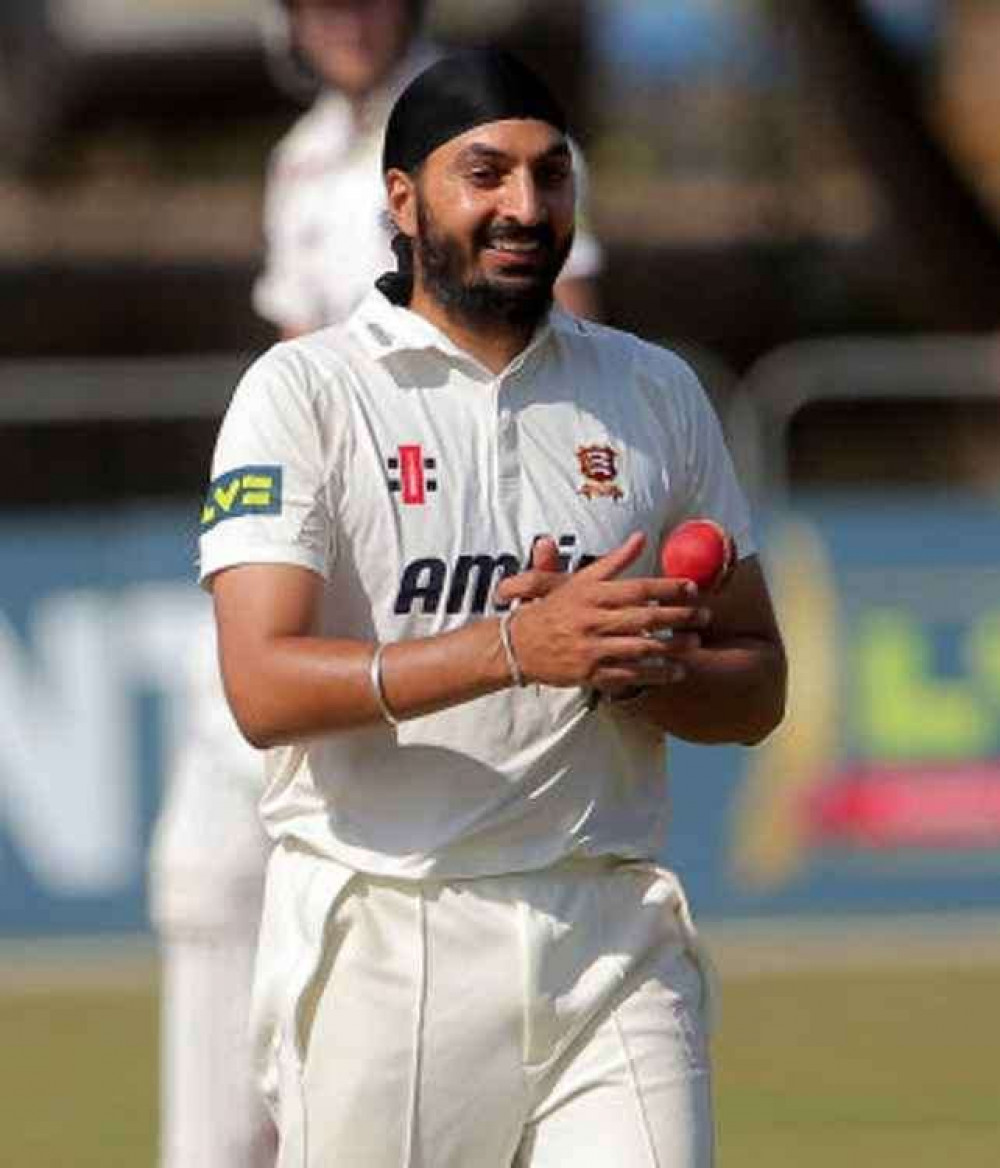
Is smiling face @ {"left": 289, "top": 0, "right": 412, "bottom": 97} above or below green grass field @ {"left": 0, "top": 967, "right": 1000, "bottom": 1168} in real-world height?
above

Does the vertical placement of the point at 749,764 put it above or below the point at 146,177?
below

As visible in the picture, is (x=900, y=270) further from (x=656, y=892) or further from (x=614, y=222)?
(x=656, y=892)

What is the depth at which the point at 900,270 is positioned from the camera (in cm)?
2545

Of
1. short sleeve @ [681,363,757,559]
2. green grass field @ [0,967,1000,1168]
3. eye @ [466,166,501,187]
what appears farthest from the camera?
green grass field @ [0,967,1000,1168]

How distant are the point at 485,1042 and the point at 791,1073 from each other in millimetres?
6293

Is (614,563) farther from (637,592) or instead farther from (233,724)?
(233,724)

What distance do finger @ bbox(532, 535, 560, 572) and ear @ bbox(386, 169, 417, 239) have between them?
1.93 feet

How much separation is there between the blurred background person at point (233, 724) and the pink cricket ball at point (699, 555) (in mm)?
2240

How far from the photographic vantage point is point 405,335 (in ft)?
22.0

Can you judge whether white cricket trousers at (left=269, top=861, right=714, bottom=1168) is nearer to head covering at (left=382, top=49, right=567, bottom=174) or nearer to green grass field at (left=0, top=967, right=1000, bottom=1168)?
head covering at (left=382, top=49, right=567, bottom=174)

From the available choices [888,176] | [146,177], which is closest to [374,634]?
[888,176]

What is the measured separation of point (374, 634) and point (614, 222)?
70.3 ft

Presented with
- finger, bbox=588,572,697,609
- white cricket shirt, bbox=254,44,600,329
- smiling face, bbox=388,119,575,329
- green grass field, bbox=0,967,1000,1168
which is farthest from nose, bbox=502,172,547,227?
green grass field, bbox=0,967,1000,1168

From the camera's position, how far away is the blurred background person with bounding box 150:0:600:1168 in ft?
27.3
